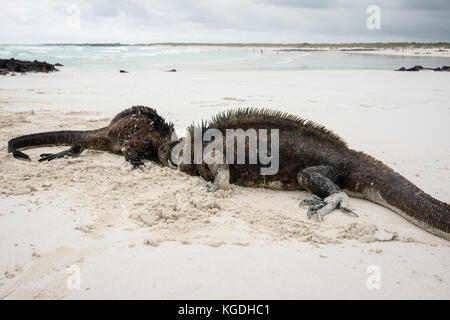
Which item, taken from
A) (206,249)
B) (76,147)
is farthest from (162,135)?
(206,249)

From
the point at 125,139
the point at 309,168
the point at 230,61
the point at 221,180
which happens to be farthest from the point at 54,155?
the point at 230,61

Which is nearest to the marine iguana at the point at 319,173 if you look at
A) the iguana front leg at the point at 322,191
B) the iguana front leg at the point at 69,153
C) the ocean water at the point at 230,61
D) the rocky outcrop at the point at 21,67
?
the iguana front leg at the point at 322,191

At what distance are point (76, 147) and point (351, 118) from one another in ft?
17.3

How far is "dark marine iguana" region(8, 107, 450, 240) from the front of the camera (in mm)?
3109

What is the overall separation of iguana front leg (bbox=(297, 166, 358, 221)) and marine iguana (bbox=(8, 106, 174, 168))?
1.99 m

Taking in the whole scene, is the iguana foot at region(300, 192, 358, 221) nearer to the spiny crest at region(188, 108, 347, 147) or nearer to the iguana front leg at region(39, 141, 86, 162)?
the spiny crest at region(188, 108, 347, 147)

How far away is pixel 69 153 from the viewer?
487 cm

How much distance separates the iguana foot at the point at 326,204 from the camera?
318cm

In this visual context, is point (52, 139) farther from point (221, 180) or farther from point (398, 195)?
point (398, 195)

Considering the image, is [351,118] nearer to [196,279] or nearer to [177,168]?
[177,168]

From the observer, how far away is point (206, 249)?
102 inches

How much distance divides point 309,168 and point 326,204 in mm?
483

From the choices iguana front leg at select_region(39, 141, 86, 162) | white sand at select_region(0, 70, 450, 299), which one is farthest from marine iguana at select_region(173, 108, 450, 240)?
iguana front leg at select_region(39, 141, 86, 162)

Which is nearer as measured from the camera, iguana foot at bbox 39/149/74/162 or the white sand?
the white sand
